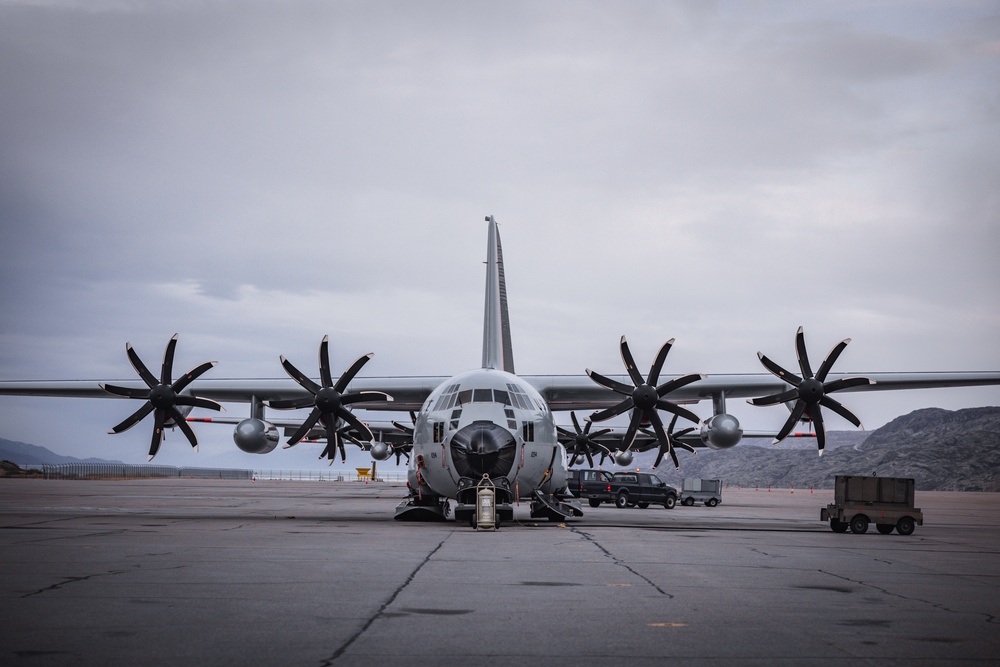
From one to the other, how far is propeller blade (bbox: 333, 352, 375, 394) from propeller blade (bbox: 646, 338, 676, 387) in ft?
28.0

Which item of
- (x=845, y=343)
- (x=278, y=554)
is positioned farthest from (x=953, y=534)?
(x=278, y=554)

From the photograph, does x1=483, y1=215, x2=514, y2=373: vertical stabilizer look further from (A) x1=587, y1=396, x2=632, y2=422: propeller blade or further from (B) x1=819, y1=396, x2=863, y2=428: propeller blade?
(B) x1=819, y1=396, x2=863, y2=428: propeller blade

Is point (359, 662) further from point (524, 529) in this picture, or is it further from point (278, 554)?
point (524, 529)

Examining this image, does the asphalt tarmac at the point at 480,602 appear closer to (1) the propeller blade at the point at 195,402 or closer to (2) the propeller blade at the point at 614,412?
(2) the propeller blade at the point at 614,412

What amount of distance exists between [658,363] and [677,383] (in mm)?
857

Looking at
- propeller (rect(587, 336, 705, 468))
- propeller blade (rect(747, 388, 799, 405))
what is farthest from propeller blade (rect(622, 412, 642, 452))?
propeller blade (rect(747, 388, 799, 405))

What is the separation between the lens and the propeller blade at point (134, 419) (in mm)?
28922

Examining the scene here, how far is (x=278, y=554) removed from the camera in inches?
553

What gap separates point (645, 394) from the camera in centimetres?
2684

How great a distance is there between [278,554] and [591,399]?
Result: 716 inches

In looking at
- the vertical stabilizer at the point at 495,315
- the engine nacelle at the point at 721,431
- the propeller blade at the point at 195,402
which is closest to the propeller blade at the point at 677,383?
the engine nacelle at the point at 721,431

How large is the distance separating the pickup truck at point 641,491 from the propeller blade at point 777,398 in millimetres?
16498

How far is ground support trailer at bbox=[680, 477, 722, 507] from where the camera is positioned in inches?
1950

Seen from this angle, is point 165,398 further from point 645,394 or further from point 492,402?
point 645,394
